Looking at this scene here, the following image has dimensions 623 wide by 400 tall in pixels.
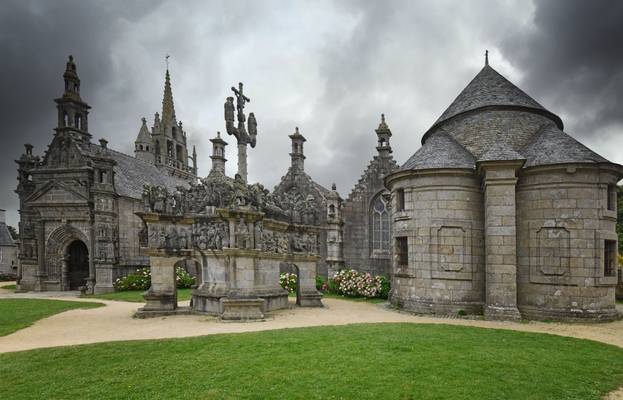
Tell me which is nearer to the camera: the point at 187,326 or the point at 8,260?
the point at 187,326

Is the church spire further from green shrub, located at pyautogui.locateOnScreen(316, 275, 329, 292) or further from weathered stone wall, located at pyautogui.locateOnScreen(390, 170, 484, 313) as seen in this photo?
weathered stone wall, located at pyautogui.locateOnScreen(390, 170, 484, 313)

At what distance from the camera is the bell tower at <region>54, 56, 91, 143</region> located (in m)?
30.5

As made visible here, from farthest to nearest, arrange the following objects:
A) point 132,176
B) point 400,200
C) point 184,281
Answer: point 132,176
point 184,281
point 400,200

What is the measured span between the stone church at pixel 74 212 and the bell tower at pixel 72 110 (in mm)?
66

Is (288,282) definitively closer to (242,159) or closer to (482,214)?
(242,159)

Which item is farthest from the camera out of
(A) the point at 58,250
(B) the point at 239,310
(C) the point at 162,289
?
(A) the point at 58,250

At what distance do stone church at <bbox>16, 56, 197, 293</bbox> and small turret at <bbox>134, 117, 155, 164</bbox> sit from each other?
19.6 meters

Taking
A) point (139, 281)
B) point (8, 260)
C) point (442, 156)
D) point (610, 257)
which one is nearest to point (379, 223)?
point (442, 156)

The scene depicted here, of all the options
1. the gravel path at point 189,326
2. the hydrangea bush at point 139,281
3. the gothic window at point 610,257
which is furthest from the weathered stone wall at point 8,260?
the gothic window at point 610,257

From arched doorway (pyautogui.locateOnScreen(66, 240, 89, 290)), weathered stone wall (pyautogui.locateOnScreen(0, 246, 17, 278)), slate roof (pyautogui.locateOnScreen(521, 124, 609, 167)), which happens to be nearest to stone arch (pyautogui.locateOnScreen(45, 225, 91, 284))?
arched doorway (pyautogui.locateOnScreen(66, 240, 89, 290))

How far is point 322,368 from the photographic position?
24.1 ft

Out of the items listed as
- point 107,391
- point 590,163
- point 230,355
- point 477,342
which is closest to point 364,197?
point 590,163

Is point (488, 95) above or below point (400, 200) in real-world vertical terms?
above

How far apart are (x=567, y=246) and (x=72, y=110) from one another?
1321 inches
